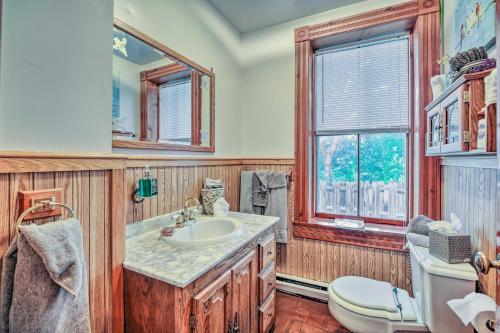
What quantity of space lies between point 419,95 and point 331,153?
2.65 feet

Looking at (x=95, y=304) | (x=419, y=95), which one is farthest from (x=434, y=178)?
(x=95, y=304)

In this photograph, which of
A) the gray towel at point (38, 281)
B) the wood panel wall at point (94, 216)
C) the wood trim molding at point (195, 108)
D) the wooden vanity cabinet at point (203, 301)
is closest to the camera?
the gray towel at point (38, 281)

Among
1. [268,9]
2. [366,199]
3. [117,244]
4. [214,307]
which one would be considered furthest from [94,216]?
[268,9]

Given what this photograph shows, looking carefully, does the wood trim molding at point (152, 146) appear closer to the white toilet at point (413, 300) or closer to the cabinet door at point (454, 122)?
the white toilet at point (413, 300)

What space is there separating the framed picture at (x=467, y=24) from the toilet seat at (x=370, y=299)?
4.72 ft

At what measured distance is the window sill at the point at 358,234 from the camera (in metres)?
1.87

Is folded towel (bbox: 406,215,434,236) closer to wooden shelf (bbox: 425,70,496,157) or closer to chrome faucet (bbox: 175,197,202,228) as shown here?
wooden shelf (bbox: 425,70,496,157)

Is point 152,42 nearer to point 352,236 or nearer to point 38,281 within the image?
point 38,281

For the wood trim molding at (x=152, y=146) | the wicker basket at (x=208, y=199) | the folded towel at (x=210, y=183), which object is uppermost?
the wood trim molding at (x=152, y=146)

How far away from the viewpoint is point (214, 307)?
105 centimetres

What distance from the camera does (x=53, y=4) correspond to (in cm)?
77

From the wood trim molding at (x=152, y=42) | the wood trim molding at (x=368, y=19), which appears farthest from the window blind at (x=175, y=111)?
the wood trim molding at (x=368, y=19)

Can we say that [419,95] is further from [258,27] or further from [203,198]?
[203,198]

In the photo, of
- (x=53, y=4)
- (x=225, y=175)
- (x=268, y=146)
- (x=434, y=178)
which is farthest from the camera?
(x=268, y=146)
